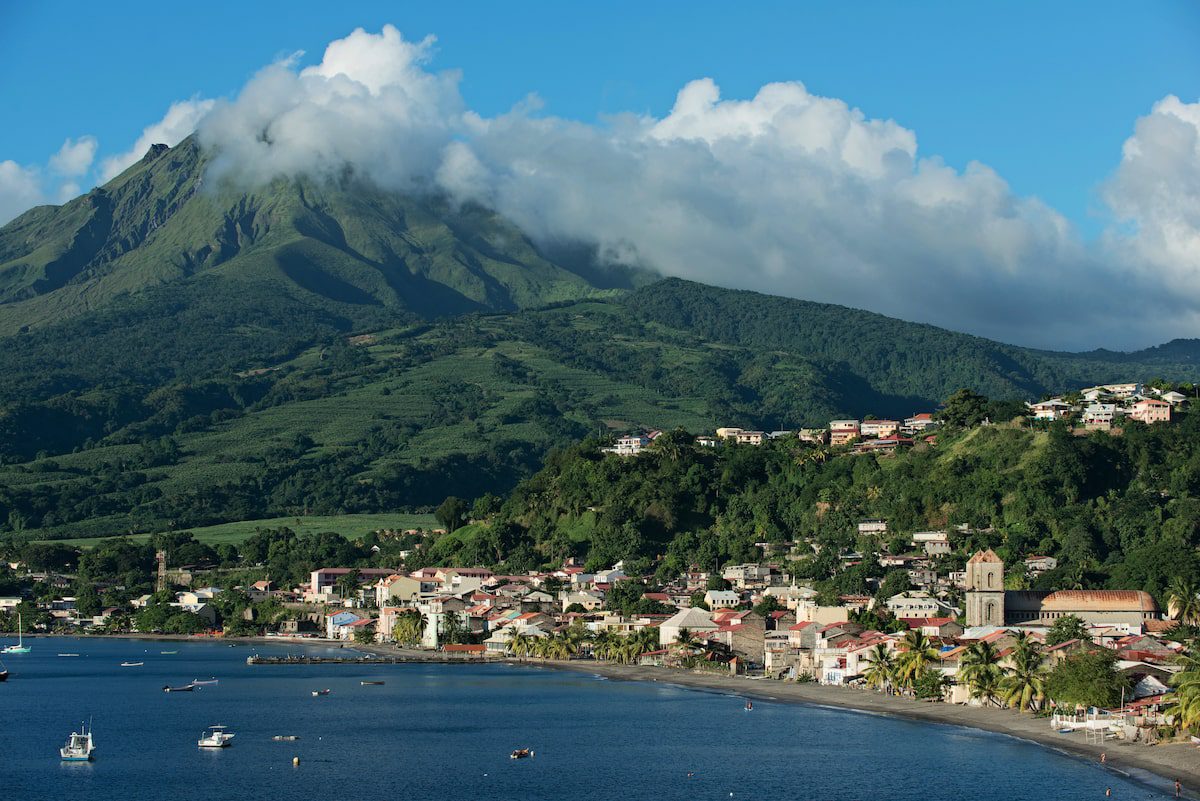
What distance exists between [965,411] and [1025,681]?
81061 mm

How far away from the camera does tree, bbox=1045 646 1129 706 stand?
81.4m

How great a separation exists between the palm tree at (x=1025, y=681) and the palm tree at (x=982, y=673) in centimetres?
94

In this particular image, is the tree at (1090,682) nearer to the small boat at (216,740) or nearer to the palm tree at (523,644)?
the small boat at (216,740)

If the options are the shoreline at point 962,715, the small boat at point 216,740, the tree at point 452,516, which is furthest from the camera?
the tree at point 452,516

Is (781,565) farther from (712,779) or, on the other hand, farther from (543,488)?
(712,779)

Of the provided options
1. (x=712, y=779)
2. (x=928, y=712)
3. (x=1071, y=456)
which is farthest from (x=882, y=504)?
(x=712, y=779)

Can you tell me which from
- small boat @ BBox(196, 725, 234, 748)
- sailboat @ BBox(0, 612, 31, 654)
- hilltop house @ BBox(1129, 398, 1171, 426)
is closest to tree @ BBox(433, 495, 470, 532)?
sailboat @ BBox(0, 612, 31, 654)

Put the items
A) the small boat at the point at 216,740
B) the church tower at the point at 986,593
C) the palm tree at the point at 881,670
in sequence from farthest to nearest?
1. the church tower at the point at 986,593
2. the palm tree at the point at 881,670
3. the small boat at the point at 216,740

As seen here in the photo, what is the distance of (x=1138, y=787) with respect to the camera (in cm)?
6719

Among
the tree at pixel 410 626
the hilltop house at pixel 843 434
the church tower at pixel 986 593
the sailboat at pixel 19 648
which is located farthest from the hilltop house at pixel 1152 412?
the sailboat at pixel 19 648

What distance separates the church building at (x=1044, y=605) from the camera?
372 ft

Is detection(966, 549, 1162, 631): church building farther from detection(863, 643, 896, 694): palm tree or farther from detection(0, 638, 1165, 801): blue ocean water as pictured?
detection(0, 638, 1165, 801): blue ocean water

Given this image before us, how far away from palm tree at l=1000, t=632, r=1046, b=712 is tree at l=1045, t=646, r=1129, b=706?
3752mm

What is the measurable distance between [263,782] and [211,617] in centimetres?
11277
